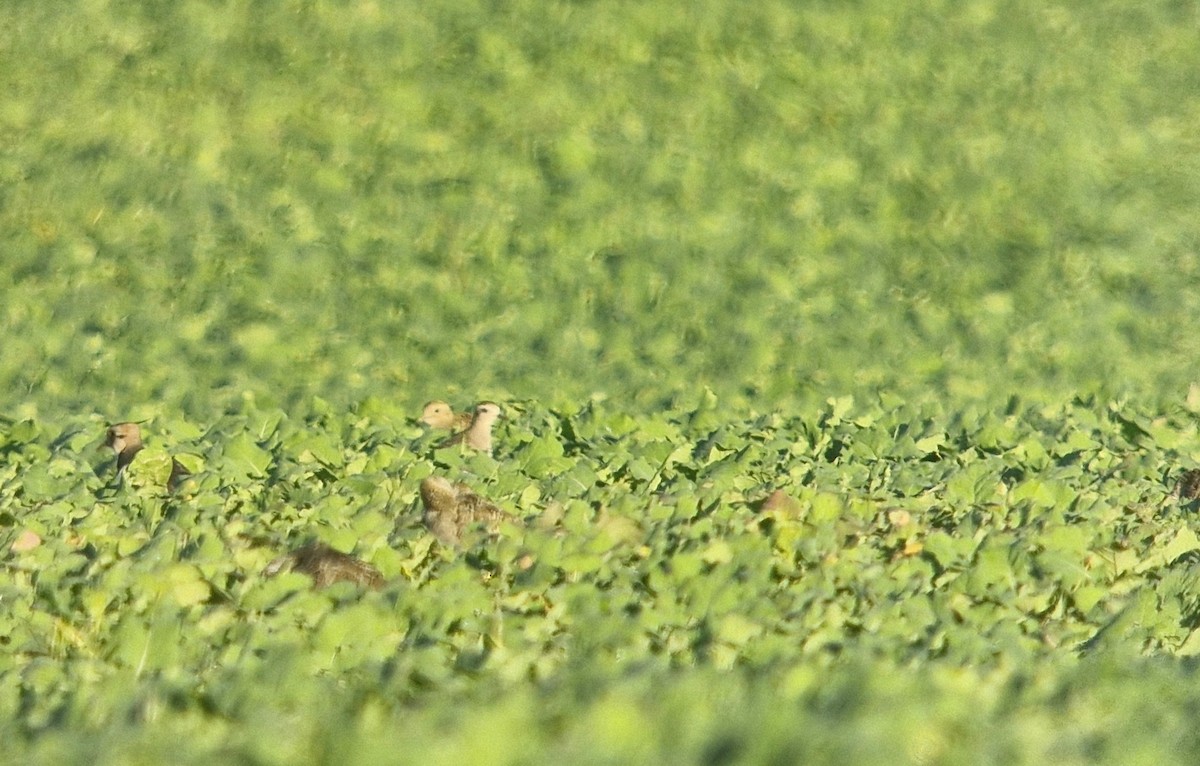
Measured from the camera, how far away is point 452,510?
5133 mm

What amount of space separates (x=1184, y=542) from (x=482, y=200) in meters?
4.18

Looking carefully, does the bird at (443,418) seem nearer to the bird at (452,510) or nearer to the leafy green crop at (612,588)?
the leafy green crop at (612,588)

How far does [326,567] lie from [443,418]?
210 centimetres

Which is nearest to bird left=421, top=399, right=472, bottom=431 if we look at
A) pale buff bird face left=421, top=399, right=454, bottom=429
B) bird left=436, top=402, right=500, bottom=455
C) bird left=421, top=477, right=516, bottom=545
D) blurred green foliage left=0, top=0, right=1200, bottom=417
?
pale buff bird face left=421, top=399, right=454, bottom=429

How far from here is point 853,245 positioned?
8.02 m

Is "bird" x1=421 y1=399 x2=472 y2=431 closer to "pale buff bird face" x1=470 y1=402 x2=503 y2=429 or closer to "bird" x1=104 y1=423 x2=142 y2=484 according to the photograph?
"pale buff bird face" x1=470 y1=402 x2=503 y2=429

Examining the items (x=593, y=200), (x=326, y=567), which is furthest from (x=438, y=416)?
(x=326, y=567)

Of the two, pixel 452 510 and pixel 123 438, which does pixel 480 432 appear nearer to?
pixel 452 510

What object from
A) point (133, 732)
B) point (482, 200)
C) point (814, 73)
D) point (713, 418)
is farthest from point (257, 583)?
point (814, 73)

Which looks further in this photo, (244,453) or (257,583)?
(244,453)

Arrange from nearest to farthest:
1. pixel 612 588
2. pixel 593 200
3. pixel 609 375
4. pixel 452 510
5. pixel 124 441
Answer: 1. pixel 612 588
2. pixel 452 510
3. pixel 124 441
4. pixel 609 375
5. pixel 593 200

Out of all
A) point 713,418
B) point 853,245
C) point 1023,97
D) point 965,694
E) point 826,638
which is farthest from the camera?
point 1023,97

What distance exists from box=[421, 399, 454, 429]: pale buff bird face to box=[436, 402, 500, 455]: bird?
0.15m

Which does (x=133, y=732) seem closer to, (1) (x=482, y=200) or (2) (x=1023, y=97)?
(1) (x=482, y=200)
